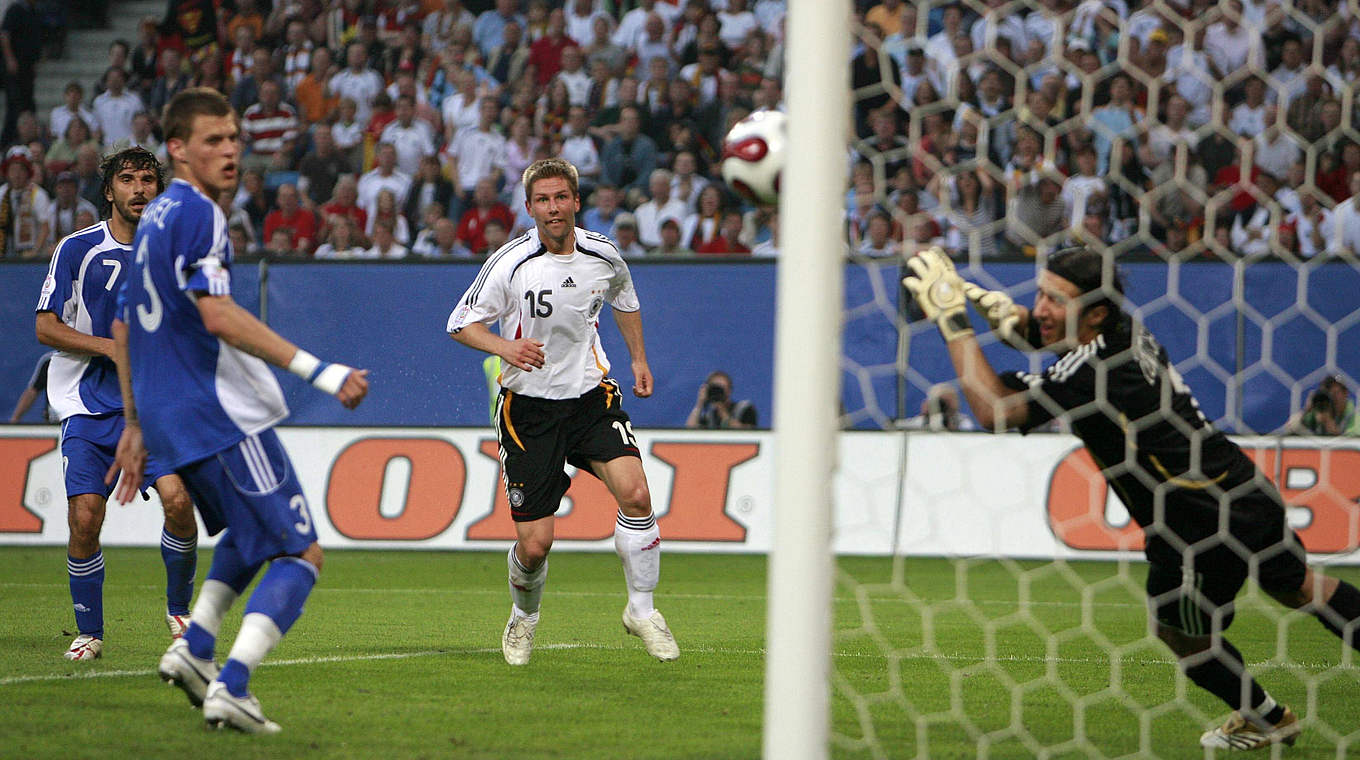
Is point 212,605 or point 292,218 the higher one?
point 292,218

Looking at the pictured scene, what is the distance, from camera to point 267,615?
446cm

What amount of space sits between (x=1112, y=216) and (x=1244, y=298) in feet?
4.56

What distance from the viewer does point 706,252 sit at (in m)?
13.5

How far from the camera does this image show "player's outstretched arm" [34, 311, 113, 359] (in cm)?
623

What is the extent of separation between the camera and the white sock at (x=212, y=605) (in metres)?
4.68

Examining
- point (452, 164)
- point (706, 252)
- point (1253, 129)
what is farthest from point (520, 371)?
point (452, 164)

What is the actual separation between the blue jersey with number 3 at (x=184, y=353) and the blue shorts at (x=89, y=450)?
1.92 meters

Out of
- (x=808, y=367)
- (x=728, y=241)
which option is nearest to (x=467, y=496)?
(x=728, y=241)

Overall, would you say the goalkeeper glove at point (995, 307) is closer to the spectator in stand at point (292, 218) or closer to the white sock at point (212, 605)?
the white sock at point (212, 605)

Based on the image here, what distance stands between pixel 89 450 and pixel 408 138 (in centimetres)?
957

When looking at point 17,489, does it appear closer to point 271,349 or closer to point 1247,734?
point 271,349

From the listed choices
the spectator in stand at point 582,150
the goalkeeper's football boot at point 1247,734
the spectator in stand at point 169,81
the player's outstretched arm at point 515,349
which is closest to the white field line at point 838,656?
the player's outstretched arm at point 515,349

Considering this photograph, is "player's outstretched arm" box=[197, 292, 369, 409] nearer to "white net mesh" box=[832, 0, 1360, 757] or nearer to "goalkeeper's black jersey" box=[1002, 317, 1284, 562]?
"goalkeeper's black jersey" box=[1002, 317, 1284, 562]

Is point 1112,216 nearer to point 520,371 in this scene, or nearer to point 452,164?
point 452,164
